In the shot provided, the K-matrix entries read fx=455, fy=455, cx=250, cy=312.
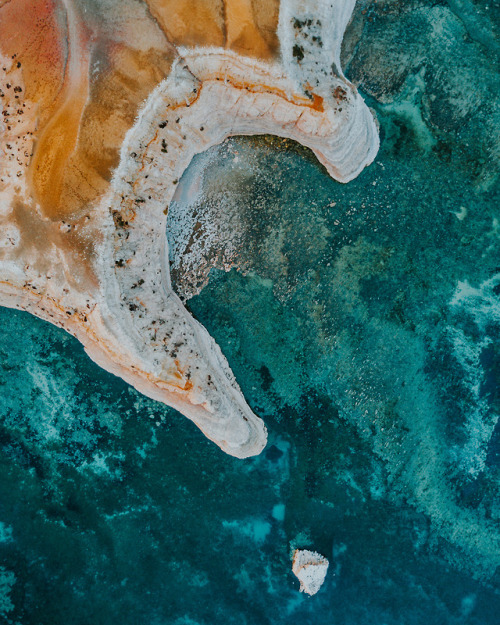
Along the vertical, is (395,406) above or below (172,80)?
below

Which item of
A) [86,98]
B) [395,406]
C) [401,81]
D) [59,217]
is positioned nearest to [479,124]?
[401,81]

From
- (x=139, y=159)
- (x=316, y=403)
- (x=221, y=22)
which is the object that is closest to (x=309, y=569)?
(x=316, y=403)

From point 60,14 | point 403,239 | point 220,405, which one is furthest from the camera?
point 403,239

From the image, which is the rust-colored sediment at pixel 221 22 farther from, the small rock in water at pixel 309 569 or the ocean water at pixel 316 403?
the small rock in water at pixel 309 569

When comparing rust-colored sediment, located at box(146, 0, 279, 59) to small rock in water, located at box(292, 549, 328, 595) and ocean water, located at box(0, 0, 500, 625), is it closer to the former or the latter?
ocean water, located at box(0, 0, 500, 625)

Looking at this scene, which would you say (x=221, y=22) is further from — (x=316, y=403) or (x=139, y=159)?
(x=316, y=403)

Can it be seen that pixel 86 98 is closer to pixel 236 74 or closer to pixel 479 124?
pixel 236 74

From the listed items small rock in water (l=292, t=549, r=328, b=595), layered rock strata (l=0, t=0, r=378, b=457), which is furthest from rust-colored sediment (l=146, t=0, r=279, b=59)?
small rock in water (l=292, t=549, r=328, b=595)
